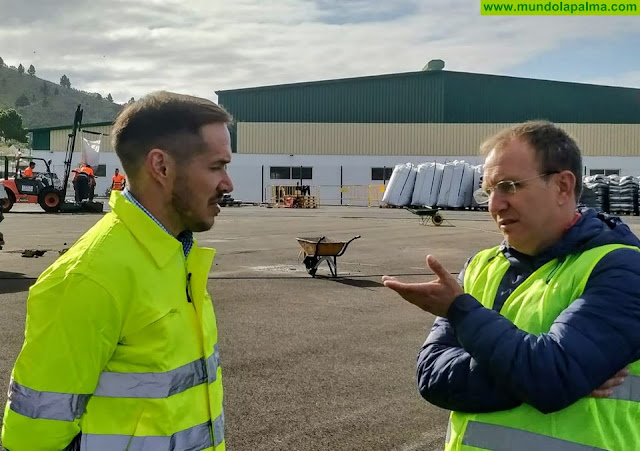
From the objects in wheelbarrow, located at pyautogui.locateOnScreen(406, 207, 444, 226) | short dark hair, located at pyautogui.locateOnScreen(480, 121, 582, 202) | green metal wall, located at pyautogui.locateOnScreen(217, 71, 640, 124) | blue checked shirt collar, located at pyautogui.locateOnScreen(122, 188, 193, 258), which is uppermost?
green metal wall, located at pyautogui.locateOnScreen(217, 71, 640, 124)

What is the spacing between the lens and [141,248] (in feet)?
6.46

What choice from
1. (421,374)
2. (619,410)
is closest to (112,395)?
(421,374)

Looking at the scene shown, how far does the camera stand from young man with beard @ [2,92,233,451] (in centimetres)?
180

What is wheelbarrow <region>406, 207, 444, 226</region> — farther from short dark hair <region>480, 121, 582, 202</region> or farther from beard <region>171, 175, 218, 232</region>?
beard <region>171, 175, 218, 232</region>

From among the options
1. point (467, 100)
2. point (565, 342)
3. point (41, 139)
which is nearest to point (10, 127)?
point (41, 139)

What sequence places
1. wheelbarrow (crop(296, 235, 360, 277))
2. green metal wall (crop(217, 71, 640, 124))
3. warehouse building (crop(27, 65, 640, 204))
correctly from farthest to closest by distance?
green metal wall (crop(217, 71, 640, 124)) → warehouse building (crop(27, 65, 640, 204)) → wheelbarrow (crop(296, 235, 360, 277))

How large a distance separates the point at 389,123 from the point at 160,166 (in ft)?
159

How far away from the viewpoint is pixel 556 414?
190 cm

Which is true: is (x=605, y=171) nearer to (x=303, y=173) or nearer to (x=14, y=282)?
(x=303, y=173)

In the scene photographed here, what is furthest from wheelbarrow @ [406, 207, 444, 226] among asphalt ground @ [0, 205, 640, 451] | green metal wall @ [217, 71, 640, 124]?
green metal wall @ [217, 71, 640, 124]

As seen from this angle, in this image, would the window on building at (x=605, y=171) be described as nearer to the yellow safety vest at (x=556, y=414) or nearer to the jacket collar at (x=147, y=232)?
the yellow safety vest at (x=556, y=414)

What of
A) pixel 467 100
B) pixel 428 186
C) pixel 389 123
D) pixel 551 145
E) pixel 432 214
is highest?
pixel 467 100

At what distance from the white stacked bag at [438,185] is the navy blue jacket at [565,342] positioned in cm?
3402

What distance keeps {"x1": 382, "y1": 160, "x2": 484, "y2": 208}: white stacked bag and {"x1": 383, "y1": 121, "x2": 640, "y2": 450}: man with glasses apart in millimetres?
33818
